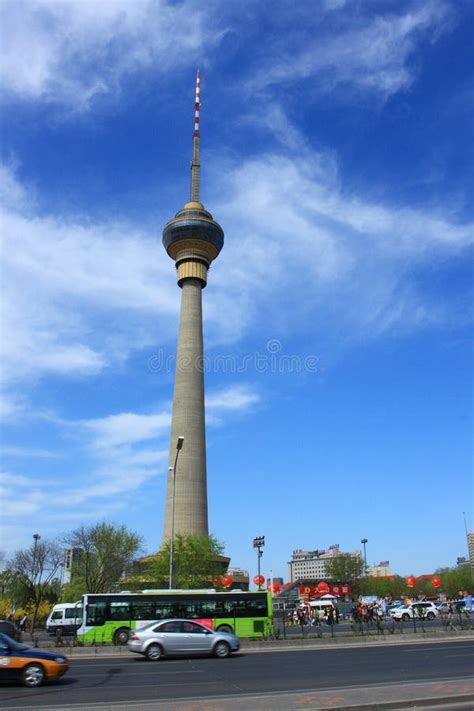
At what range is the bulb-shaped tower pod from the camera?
72675 mm

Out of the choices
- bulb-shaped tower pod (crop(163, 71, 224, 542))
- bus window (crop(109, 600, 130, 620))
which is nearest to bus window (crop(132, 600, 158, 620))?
bus window (crop(109, 600, 130, 620))

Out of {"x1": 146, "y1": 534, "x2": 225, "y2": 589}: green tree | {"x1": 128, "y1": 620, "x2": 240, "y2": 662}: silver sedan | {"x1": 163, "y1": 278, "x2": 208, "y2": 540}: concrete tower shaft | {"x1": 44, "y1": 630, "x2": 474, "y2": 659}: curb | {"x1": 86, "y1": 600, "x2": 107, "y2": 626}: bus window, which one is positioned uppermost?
{"x1": 163, "y1": 278, "x2": 208, "y2": 540}: concrete tower shaft

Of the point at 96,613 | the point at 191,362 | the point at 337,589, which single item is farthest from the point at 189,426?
the point at 337,589

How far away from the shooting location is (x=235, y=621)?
33.3 meters

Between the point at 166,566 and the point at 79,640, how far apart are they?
25974 mm

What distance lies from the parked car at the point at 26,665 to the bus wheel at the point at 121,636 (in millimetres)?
17209

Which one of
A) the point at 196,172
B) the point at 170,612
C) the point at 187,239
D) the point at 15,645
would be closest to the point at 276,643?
the point at 170,612

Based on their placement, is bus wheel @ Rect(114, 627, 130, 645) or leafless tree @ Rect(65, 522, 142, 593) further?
leafless tree @ Rect(65, 522, 142, 593)

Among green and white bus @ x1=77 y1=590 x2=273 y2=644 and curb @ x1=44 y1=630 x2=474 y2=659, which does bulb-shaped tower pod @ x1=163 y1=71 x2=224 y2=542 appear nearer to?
green and white bus @ x1=77 y1=590 x2=273 y2=644

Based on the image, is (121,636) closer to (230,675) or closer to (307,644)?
(307,644)

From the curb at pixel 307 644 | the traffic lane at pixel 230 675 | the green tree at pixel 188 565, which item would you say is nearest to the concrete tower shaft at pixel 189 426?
the green tree at pixel 188 565

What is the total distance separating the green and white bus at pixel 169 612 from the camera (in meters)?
32.3

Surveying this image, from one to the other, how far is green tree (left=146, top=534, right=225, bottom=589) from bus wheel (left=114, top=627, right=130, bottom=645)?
23771 millimetres

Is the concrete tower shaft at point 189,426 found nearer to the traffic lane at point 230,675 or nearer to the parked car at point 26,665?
the traffic lane at point 230,675
